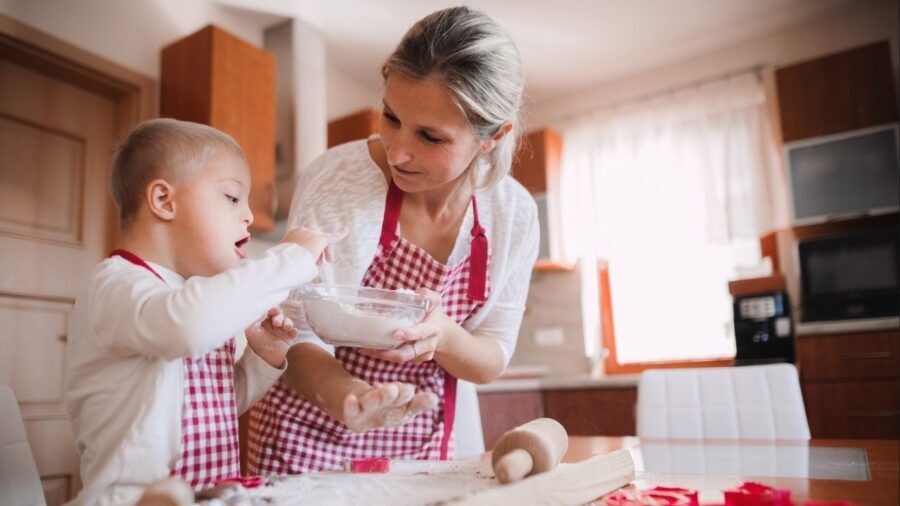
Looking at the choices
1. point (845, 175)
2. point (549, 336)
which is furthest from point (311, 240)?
point (549, 336)

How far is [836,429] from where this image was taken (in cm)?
311

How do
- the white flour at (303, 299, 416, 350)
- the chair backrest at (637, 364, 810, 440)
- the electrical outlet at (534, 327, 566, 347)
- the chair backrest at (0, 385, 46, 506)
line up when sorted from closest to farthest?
the white flour at (303, 299, 416, 350) → the chair backrest at (0, 385, 46, 506) → the chair backrest at (637, 364, 810, 440) → the electrical outlet at (534, 327, 566, 347)

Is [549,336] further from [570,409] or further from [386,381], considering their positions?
[386,381]

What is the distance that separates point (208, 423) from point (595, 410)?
2940mm

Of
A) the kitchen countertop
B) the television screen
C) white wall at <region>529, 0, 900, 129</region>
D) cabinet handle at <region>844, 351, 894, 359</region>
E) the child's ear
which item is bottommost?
the kitchen countertop

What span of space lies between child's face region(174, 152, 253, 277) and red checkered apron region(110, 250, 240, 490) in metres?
0.07

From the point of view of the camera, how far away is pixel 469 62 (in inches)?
44.6

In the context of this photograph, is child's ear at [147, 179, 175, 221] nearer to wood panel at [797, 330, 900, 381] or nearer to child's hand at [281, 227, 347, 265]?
child's hand at [281, 227, 347, 265]

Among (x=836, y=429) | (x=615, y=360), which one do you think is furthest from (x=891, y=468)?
(x=615, y=360)

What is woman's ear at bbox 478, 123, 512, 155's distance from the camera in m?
1.27

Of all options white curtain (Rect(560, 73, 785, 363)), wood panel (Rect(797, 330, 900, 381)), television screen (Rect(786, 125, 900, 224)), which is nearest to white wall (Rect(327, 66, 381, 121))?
white curtain (Rect(560, 73, 785, 363))

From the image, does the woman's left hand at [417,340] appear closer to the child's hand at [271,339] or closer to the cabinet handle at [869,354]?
the child's hand at [271,339]

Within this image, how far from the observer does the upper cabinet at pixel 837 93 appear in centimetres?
349

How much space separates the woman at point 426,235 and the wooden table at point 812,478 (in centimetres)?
31
